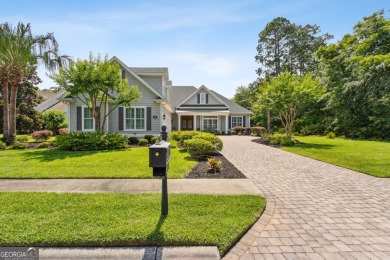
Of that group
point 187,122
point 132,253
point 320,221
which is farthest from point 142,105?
point 320,221

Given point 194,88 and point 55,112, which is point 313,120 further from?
point 55,112

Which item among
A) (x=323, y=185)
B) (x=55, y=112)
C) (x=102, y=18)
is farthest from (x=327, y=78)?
(x=55, y=112)

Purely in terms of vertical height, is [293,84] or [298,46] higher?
[298,46]

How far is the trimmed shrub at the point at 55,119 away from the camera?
22547mm

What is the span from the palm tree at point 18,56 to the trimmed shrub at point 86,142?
4.57 m

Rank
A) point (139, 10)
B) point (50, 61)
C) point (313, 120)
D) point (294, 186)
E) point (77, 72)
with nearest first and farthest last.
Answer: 1. point (294, 186)
2. point (139, 10)
3. point (77, 72)
4. point (50, 61)
5. point (313, 120)

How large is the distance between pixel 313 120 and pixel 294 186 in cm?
2597

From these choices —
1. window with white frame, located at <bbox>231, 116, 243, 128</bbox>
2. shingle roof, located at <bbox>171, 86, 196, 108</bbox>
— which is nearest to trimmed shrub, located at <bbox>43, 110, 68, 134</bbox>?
shingle roof, located at <bbox>171, 86, 196, 108</bbox>

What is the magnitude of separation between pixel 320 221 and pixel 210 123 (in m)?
25.8

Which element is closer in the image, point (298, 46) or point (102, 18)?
point (102, 18)

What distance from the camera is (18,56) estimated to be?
1399 centimetres

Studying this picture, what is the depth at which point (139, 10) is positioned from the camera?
7.84 metres

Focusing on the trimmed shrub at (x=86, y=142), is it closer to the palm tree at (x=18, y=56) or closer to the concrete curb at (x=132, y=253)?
the palm tree at (x=18, y=56)

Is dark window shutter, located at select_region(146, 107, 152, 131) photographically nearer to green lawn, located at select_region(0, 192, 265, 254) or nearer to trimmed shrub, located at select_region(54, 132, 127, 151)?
trimmed shrub, located at select_region(54, 132, 127, 151)
